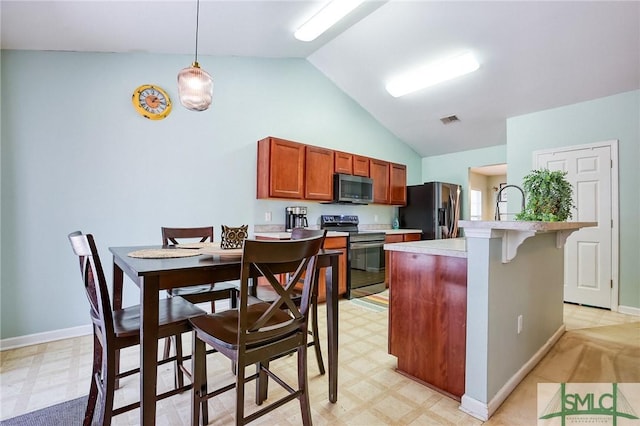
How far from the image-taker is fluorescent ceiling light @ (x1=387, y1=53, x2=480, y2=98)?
137 inches

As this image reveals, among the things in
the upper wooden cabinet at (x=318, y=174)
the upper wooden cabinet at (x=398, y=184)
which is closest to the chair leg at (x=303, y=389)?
the upper wooden cabinet at (x=318, y=174)

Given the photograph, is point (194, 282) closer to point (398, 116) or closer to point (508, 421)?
point (508, 421)

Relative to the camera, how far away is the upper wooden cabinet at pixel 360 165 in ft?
14.8

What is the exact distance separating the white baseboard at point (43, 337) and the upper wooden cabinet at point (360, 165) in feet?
11.8

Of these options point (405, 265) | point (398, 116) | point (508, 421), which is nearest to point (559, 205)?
point (405, 265)

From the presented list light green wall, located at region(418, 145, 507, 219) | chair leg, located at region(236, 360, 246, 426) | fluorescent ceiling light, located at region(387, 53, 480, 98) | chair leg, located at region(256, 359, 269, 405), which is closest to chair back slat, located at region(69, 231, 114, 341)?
chair leg, located at region(236, 360, 246, 426)

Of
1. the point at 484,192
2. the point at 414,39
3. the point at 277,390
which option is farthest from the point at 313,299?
the point at 484,192

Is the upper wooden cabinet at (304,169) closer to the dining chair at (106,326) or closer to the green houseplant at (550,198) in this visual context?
the dining chair at (106,326)

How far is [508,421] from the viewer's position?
5.23 feet

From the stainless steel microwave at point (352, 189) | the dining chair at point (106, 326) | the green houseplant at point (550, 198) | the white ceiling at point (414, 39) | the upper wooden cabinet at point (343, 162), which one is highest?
the white ceiling at point (414, 39)

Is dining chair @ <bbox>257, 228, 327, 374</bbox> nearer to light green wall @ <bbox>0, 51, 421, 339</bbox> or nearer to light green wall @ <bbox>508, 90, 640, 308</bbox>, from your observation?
light green wall @ <bbox>0, 51, 421, 339</bbox>

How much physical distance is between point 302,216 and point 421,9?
2.64 m

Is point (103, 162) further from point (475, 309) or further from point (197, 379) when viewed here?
point (475, 309)

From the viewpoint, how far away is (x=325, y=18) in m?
2.88
